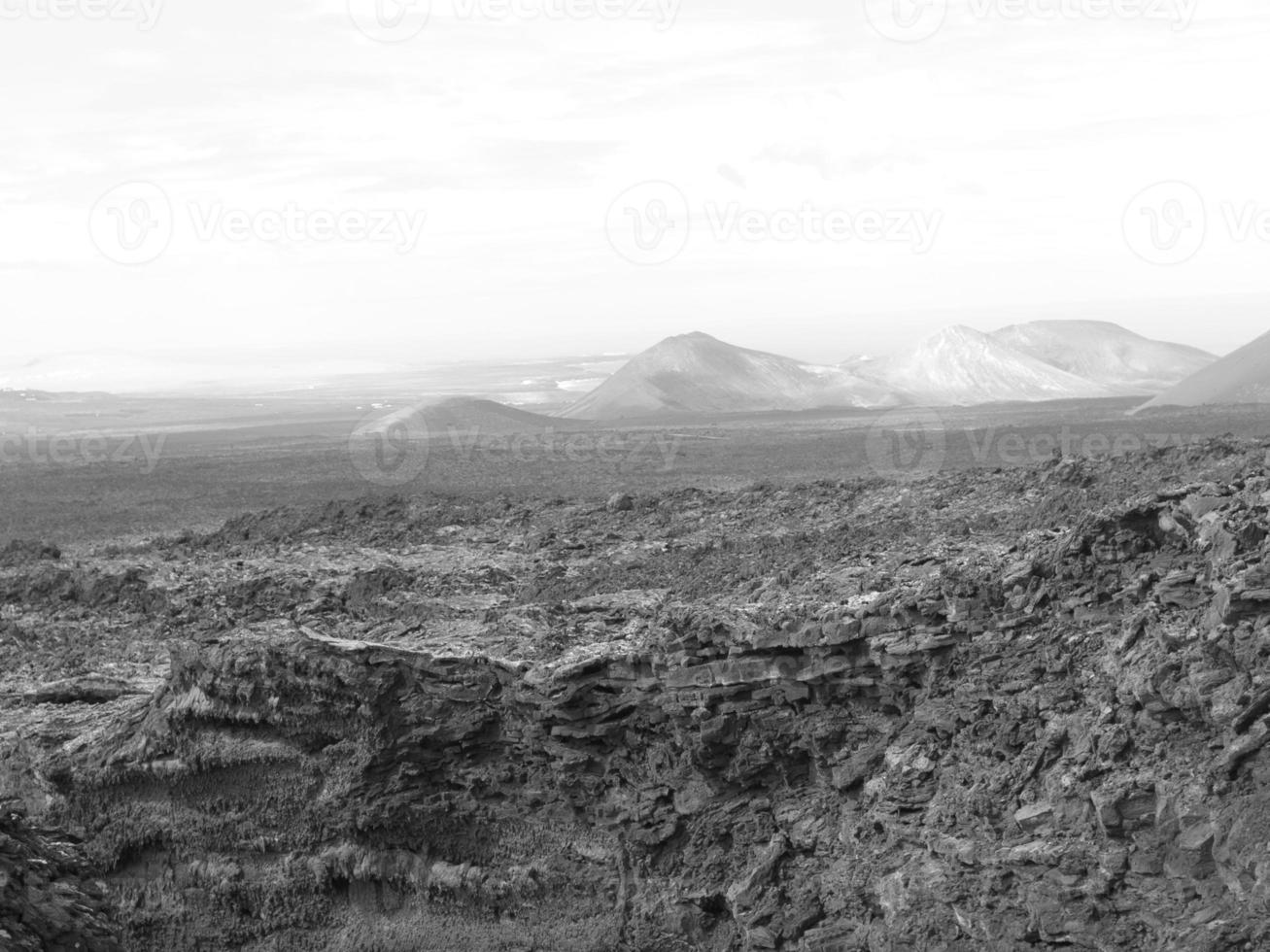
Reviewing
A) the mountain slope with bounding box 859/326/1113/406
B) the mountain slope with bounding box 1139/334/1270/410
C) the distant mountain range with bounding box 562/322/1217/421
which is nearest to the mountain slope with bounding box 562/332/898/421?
the distant mountain range with bounding box 562/322/1217/421

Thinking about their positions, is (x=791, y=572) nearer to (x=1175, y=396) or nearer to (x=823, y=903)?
(x=823, y=903)

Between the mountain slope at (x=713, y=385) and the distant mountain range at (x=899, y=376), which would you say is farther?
the distant mountain range at (x=899, y=376)

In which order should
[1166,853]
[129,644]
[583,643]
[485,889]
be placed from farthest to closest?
[129,644]
[583,643]
[485,889]
[1166,853]

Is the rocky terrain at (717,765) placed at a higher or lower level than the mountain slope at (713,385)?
lower

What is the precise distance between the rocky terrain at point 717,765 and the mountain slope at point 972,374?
87.1 metres

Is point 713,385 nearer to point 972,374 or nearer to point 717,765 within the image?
point 972,374

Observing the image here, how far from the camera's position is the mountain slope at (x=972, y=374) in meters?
98.8

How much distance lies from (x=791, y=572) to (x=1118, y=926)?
211 inches

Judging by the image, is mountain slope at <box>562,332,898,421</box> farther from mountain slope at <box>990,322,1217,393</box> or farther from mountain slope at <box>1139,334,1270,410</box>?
mountain slope at <box>1139,334,1270,410</box>

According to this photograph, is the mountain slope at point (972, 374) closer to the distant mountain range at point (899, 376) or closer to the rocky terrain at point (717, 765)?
the distant mountain range at point (899, 376)

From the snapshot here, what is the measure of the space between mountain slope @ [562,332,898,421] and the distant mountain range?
77 millimetres

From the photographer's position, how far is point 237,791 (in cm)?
1148

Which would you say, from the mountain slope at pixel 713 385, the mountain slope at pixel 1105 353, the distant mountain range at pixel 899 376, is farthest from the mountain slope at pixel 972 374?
the mountain slope at pixel 1105 353

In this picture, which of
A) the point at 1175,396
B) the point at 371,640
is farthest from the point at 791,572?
the point at 1175,396
